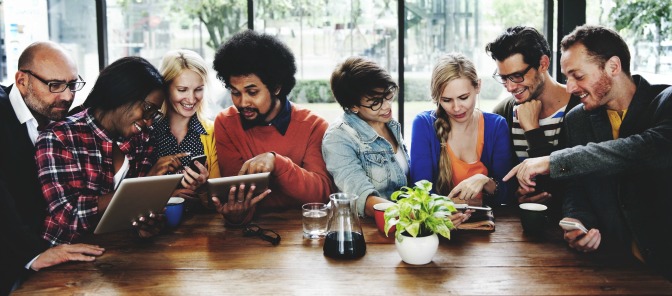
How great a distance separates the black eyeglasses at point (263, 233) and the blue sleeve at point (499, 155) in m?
1.02

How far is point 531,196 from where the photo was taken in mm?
2363

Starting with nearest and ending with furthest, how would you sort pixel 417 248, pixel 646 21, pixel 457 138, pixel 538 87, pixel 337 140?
1. pixel 417 248
2. pixel 337 140
3. pixel 457 138
4. pixel 538 87
5. pixel 646 21

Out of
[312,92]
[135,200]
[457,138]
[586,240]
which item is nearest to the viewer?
[586,240]

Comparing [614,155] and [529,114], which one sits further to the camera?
[529,114]

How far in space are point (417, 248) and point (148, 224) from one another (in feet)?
3.08

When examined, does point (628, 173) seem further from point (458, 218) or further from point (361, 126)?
point (361, 126)

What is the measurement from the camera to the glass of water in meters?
2.02

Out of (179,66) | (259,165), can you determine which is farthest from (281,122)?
(179,66)

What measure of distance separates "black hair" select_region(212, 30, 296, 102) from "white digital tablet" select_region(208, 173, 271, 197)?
621 millimetres

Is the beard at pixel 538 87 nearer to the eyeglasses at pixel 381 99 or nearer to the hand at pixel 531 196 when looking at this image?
the hand at pixel 531 196

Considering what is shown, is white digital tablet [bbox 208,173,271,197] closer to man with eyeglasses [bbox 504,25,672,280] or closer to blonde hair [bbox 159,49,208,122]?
blonde hair [bbox 159,49,208,122]

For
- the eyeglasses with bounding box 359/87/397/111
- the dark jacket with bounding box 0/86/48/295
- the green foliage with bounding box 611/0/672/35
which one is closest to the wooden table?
the dark jacket with bounding box 0/86/48/295

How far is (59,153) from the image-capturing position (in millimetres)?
2061

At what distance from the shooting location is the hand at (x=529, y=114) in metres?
2.58
